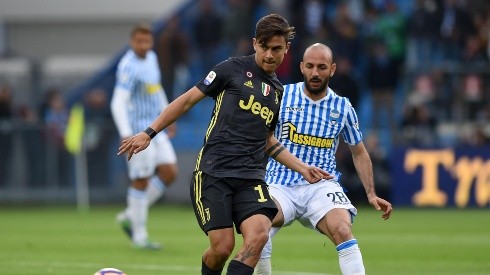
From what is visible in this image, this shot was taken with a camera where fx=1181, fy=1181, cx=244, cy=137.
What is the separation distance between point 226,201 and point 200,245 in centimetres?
654

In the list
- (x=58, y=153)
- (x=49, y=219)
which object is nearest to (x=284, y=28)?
(x=49, y=219)

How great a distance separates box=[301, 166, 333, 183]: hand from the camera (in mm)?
9555

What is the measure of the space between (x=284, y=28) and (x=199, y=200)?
4.83 ft

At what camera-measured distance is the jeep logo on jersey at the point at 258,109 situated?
9.12 metres

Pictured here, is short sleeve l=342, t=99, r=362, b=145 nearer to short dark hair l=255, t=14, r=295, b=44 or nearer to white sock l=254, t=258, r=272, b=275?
white sock l=254, t=258, r=272, b=275

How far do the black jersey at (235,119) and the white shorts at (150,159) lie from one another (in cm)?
552

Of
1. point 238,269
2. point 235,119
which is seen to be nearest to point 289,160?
point 235,119

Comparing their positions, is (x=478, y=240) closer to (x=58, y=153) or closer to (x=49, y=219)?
(x=49, y=219)

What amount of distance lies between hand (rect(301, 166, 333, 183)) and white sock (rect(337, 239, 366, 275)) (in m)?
0.58

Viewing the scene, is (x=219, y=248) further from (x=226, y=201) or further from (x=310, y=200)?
(x=310, y=200)

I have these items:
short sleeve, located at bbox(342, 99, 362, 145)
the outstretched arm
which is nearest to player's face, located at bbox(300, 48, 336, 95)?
short sleeve, located at bbox(342, 99, 362, 145)

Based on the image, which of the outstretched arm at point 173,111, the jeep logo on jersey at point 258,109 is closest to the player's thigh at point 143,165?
the jeep logo on jersey at point 258,109

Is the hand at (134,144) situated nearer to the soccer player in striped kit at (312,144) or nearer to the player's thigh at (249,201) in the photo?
the player's thigh at (249,201)

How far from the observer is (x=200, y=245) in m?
15.5
